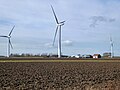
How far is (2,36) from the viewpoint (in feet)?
448

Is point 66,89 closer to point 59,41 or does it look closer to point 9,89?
point 9,89

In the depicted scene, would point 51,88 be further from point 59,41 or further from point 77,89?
point 59,41

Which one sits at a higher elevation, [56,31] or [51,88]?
[56,31]

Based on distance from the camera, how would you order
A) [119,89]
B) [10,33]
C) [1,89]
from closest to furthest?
[119,89]
[1,89]
[10,33]

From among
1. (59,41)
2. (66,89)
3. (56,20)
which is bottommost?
(66,89)

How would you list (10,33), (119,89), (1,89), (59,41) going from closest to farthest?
1. (119,89)
2. (1,89)
3. (59,41)
4. (10,33)

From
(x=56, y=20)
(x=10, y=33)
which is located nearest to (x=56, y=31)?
(x=56, y=20)

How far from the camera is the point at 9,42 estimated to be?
133500 mm

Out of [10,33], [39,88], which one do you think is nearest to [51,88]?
[39,88]

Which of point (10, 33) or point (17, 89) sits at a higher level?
point (10, 33)

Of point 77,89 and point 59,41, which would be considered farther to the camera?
point 59,41

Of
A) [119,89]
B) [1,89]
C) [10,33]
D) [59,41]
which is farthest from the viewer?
[10,33]

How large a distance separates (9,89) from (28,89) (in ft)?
4.79

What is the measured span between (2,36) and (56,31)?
42330mm
